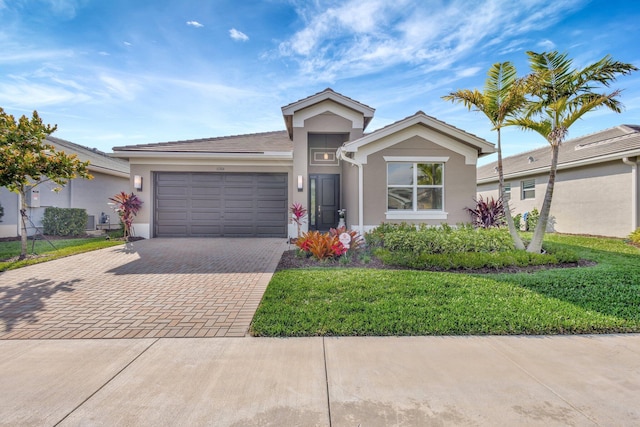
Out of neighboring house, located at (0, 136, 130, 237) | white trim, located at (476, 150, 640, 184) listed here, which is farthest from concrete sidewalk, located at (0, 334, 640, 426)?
white trim, located at (476, 150, 640, 184)

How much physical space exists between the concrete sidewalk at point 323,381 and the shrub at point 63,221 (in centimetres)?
1206

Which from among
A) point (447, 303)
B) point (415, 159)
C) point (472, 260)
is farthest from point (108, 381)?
point (415, 159)

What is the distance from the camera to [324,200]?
495 inches

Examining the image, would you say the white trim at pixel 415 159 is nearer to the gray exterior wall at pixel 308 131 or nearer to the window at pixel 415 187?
the window at pixel 415 187

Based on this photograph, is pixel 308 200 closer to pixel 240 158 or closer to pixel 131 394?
pixel 240 158

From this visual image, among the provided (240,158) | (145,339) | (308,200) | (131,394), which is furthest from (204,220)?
(131,394)

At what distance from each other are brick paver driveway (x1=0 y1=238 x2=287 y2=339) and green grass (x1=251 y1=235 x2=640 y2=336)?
0.62 m

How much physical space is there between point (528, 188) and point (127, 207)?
770 inches

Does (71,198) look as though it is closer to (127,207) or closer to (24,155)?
(127,207)

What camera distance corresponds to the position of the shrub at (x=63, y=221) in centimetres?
1267

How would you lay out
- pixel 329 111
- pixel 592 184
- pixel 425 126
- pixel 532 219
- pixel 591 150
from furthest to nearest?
pixel 532 219 < pixel 591 150 < pixel 592 184 < pixel 329 111 < pixel 425 126

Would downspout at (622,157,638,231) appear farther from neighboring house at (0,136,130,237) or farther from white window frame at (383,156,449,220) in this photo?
neighboring house at (0,136,130,237)

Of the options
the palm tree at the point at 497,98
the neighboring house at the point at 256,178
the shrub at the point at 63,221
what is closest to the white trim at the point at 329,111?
the neighboring house at the point at 256,178

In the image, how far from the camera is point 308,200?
40.1 feet
